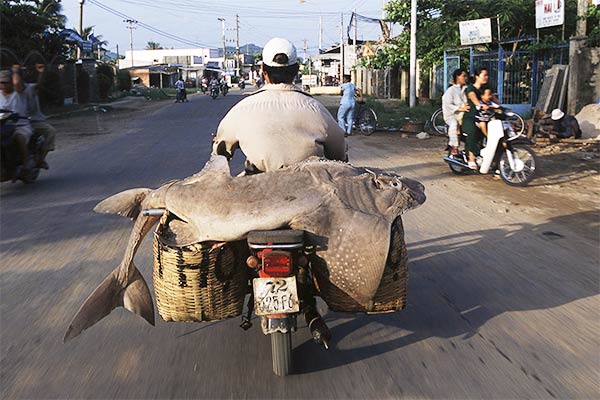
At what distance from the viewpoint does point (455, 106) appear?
10625mm

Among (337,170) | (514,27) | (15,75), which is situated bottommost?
(337,170)

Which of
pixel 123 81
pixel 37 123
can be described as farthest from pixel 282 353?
pixel 123 81

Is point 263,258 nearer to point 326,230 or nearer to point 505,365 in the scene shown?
point 326,230

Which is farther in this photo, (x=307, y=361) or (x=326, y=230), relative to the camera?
(x=307, y=361)

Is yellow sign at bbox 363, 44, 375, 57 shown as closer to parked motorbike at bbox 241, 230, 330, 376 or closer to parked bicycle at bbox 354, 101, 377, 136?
parked bicycle at bbox 354, 101, 377, 136

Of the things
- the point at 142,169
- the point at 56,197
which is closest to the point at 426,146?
the point at 142,169

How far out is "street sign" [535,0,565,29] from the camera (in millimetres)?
16875

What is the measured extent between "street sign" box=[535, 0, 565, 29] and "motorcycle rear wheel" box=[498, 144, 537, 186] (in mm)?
9419

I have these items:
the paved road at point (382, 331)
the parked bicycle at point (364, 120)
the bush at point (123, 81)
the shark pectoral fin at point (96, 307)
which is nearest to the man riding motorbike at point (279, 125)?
the paved road at point (382, 331)

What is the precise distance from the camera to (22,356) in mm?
3752

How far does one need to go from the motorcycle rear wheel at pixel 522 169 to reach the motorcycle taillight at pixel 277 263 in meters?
6.82

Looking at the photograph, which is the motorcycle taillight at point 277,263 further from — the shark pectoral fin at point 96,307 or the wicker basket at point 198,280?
the shark pectoral fin at point 96,307

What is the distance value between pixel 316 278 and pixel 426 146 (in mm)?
11604

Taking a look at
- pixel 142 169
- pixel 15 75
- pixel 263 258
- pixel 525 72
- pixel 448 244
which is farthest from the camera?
pixel 525 72
